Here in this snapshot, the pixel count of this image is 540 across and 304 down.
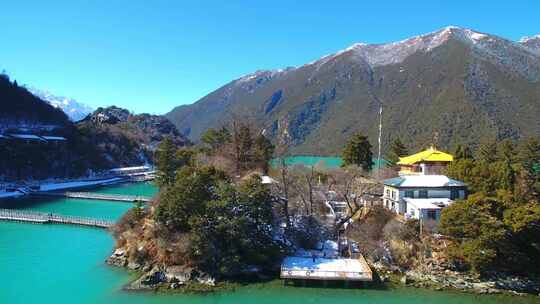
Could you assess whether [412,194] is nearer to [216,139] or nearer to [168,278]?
[168,278]


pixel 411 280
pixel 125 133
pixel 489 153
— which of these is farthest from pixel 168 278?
pixel 125 133

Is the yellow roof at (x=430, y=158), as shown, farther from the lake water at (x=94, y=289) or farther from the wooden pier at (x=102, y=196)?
the wooden pier at (x=102, y=196)

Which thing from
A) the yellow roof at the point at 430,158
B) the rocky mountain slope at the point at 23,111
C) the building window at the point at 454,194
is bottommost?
the building window at the point at 454,194

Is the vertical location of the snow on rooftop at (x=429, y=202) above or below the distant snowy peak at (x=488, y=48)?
below

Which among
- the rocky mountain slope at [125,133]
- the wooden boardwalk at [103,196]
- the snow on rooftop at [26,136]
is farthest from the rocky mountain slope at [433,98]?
the wooden boardwalk at [103,196]

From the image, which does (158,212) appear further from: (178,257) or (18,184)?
(18,184)

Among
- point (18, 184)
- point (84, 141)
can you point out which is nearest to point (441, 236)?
point (18, 184)

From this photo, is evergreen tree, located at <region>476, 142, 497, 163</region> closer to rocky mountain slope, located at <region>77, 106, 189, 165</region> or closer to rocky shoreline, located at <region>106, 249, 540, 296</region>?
rocky shoreline, located at <region>106, 249, 540, 296</region>
